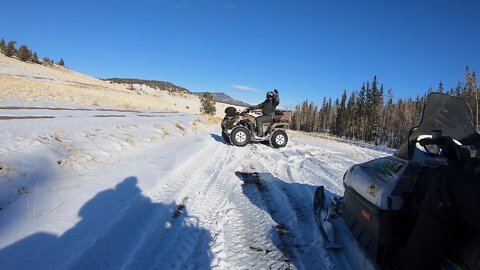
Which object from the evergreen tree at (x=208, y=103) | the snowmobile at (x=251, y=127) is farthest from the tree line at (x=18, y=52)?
the snowmobile at (x=251, y=127)

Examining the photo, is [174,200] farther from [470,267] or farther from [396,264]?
[470,267]

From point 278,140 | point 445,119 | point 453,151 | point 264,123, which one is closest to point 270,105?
point 264,123

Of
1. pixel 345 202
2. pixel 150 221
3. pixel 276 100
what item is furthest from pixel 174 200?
pixel 276 100

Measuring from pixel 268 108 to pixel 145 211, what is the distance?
9.63m

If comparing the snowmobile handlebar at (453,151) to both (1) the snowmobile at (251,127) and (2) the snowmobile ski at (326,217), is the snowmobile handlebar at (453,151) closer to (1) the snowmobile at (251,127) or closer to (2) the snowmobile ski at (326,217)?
(2) the snowmobile ski at (326,217)

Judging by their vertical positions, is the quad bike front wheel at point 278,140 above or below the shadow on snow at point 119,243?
above

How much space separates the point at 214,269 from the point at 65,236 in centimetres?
165

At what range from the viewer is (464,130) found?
12.5 feet

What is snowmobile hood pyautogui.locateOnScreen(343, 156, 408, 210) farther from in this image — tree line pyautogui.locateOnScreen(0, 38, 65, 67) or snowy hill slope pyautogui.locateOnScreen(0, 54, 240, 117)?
tree line pyautogui.locateOnScreen(0, 38, 65, 67)

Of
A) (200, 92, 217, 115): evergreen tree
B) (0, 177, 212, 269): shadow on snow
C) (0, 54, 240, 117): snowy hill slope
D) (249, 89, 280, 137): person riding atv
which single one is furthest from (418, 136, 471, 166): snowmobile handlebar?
(200, 92, 217, 115): evergreen tree

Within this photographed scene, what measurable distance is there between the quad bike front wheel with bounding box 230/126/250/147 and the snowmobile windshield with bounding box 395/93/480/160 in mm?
9537

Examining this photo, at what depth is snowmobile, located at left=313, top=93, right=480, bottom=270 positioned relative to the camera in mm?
2777

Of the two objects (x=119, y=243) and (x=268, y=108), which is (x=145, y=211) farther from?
(x=268, y=108)

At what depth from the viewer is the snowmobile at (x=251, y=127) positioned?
1341cm
